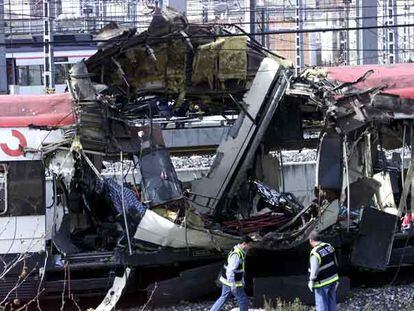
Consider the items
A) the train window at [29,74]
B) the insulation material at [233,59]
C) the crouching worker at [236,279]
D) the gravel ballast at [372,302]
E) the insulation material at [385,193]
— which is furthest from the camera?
the train window at [29,74]

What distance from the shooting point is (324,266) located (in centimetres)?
948

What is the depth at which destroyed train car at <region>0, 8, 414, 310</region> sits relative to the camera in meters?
11.3

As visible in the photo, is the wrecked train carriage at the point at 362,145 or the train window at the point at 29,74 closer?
the wrecked train carriage at the point at 362,145

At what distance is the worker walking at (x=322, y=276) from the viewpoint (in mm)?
9398

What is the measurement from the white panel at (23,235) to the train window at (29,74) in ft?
77.1

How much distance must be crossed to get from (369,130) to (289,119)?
1.83 metres

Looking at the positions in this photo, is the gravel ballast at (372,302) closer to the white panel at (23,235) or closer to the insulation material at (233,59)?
the white panel at (23,235)

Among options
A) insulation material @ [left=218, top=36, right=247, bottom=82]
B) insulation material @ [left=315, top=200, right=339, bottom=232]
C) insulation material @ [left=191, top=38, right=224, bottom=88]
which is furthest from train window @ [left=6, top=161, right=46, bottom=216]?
insulation material @ [left=315, top=200, right=339, bottom=232]

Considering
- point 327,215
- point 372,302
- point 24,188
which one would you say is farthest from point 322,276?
point 24,188

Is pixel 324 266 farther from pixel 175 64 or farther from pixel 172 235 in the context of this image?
pixel 175 64

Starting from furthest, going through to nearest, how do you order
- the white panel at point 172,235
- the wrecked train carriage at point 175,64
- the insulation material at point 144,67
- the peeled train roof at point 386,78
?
the peeled train roof at point 386,78 < the insulation material at point 144,67 < the wrecked train carriage at point 175,64 < the white panel at point 172,235

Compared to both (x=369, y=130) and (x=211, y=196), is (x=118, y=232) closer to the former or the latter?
(x=211, y=196)

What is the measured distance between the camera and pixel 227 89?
12.4 meters

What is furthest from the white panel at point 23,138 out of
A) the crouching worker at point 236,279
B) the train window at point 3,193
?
the crouching worker at point 236,279
